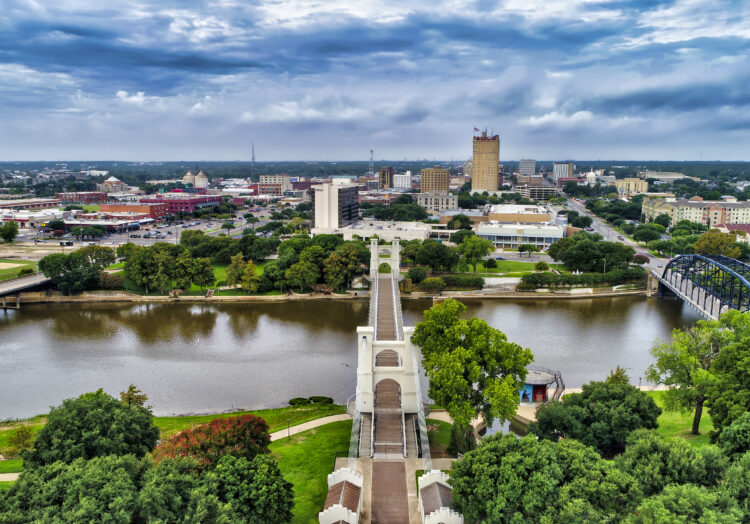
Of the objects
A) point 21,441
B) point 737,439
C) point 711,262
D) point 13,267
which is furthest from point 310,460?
point 13,267

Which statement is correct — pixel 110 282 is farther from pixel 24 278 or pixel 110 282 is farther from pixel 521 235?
pixel 521 235

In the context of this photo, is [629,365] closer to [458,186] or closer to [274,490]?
[274,490]

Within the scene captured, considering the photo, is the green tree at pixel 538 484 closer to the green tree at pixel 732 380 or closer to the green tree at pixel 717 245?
the green tree at pixel 732 380

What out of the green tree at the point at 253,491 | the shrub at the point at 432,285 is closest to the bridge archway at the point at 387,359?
the green tree at the point at 253,491

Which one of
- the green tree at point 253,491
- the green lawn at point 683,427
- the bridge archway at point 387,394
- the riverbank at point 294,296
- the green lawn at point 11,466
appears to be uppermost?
the green tree at point 253,491

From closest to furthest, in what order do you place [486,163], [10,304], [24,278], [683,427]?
[683,427] → [10,304] → [24,278] → [486,163]

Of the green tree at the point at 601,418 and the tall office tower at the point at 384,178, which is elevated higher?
the tall office tower at the point at 384,178

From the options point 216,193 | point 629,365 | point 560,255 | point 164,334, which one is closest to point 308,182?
point 216,193
